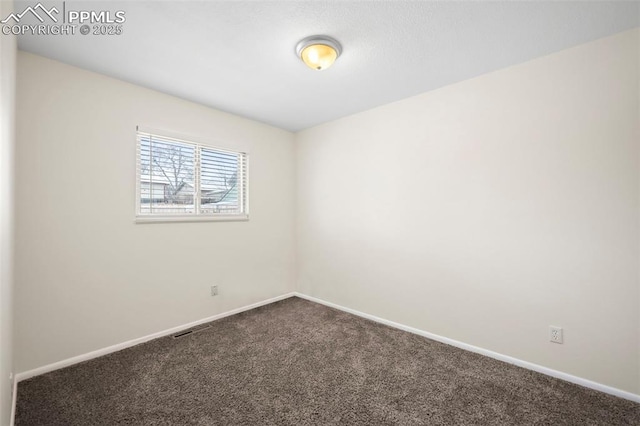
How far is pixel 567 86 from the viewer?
2088mm

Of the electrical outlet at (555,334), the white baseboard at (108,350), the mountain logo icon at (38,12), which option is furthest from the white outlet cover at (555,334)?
the mountain logo icon at (38,12)

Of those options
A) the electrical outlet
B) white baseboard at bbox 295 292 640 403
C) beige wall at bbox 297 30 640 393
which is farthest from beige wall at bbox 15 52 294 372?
the electrical outlet

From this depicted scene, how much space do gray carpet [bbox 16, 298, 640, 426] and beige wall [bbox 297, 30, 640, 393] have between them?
33cm

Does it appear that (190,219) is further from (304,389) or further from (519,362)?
(519,362)

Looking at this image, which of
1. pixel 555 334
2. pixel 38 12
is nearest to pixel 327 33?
pixel 38 12

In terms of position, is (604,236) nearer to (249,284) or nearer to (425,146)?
(425,146)

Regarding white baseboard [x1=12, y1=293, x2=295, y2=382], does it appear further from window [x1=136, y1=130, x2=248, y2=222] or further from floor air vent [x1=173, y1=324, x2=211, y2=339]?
window [x1=136, y1=130, x2=248, y2=222]

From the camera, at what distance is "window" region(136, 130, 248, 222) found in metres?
2.76

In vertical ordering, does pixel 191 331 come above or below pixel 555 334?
below

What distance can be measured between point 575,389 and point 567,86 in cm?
224

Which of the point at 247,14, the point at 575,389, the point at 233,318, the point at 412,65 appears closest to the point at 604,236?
the point at 575,389

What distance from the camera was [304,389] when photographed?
199cm

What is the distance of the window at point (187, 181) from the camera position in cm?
276

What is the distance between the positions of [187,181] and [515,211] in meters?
3.26
